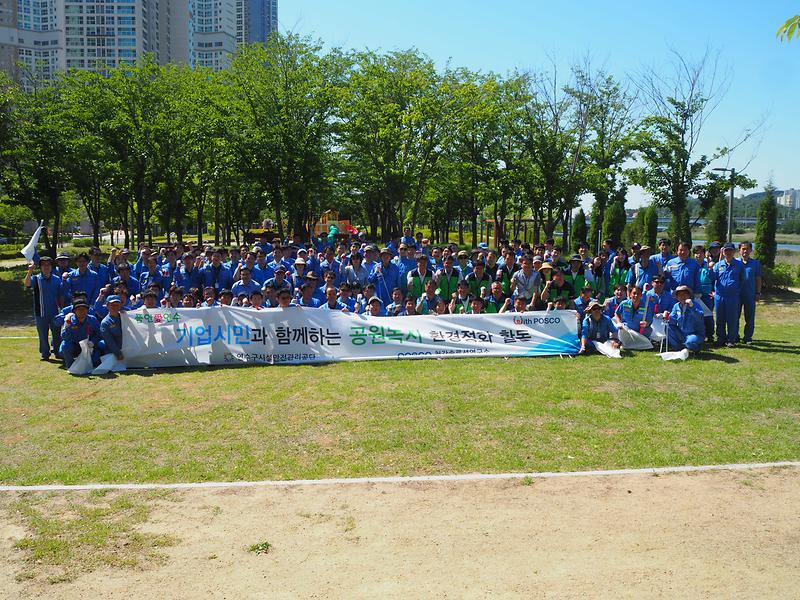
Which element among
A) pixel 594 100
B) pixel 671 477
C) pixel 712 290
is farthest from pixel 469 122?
pixel 671 477

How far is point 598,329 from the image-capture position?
11633 mm

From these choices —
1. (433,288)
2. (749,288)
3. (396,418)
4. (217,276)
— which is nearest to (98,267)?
(217,276)

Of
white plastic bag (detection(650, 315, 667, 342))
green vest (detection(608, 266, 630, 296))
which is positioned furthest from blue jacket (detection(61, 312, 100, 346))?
green vest (detection(608, 266, 630, 296))

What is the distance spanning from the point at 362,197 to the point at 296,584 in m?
30.2

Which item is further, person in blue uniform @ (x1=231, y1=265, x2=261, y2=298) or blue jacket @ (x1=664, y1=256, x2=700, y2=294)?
person in blue uniform @ (x1=231, y1=265, x2=261, y2=298)

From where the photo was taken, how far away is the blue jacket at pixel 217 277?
528 inches

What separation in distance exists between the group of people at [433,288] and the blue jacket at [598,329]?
0.02 metres

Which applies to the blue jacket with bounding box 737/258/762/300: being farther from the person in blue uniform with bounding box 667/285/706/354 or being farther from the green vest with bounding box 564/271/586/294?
the green vest with bounding box 564/271/586/294

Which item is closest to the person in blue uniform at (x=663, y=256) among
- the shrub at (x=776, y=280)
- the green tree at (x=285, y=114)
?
the shrub at (x=776, y=280)

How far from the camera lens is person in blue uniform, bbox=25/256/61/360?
1203 centimetres

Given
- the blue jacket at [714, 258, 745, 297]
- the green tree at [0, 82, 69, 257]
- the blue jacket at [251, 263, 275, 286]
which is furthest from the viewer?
the green tree at [0, 82, 69, 257]

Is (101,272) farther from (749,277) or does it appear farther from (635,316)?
(749,277)

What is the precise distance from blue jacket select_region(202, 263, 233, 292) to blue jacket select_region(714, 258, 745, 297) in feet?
31.1

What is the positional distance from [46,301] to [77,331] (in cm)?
171
